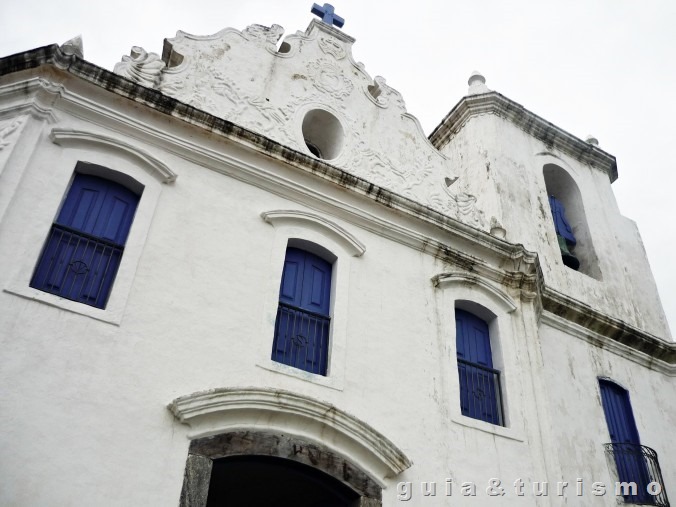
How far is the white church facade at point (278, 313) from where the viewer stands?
6.35 metres

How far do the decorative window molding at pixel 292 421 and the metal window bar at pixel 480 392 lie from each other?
1624 millimetres

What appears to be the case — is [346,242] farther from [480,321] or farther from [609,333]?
[609,333]

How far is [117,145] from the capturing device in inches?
310

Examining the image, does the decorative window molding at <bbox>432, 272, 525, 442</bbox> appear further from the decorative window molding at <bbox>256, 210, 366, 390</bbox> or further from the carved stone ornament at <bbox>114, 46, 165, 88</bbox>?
the carved stone ornament at <bbox>114, 46, 165, 88</bbox>

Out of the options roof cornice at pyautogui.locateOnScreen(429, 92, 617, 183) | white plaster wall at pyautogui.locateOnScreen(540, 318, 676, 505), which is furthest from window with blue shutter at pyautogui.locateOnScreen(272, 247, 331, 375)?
roof cornice at pyautogui.locateOnScreen(429, 92, 617, 183)

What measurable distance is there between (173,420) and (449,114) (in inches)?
409

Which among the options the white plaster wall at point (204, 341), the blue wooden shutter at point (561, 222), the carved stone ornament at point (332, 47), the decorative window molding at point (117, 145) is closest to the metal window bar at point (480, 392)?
the white plaster wall at point (204, 341)

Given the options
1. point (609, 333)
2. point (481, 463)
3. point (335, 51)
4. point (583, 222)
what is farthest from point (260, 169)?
point (583, 222)

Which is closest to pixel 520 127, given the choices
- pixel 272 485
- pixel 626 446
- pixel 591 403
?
pixel 591 403

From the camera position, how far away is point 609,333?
11586mm

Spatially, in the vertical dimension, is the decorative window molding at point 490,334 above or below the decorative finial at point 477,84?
below

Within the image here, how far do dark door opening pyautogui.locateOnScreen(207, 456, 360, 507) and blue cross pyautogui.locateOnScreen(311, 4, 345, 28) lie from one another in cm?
797

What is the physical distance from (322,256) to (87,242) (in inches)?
120

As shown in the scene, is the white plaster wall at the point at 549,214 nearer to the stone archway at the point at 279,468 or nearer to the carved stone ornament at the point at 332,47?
the carved stone ornament at the point at 332,47
